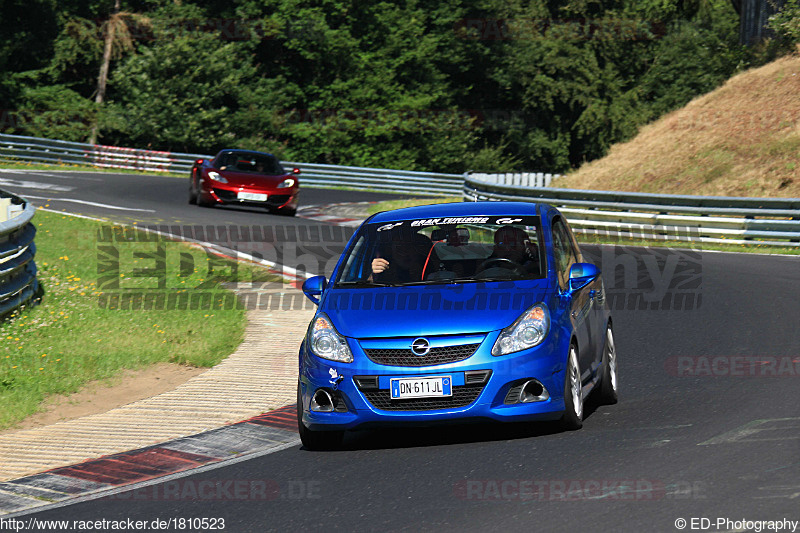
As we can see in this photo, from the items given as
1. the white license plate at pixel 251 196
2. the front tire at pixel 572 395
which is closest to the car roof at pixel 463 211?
the front tire at pixel 572 395

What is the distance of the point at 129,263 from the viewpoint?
56.0ft

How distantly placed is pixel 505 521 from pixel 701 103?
111 feet

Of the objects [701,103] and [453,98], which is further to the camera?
[453,98]

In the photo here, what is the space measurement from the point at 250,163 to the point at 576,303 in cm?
1860

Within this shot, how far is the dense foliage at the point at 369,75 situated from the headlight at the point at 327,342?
37.0 m

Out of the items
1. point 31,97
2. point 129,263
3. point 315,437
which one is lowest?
point 31,97

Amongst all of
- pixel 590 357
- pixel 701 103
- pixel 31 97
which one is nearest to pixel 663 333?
pixel 590 357

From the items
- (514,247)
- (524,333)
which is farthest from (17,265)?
(524,333)

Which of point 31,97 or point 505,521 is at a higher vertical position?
point 505,521

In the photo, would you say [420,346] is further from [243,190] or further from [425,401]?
[243,190]

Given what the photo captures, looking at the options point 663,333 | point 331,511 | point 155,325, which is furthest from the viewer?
point 155,325

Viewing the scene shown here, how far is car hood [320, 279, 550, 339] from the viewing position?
7.18 metres

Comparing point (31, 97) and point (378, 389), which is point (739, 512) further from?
point (31, 97)

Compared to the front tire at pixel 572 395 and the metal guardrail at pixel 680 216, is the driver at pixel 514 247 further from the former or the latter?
the metal guardrail at pixel 680 216
